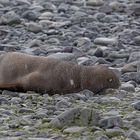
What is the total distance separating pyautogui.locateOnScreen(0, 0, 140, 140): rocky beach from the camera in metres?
5.45

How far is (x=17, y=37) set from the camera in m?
11.6

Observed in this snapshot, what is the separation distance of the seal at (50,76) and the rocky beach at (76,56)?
0.10 metres

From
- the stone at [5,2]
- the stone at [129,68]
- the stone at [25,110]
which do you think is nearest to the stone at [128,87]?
the stone at [129,68]

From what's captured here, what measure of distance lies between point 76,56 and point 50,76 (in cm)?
262

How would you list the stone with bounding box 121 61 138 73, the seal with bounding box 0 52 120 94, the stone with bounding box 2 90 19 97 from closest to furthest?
the stone with bounding box 2 90 19 97
the seal with bounding box 0 52 120 94
the stone with bounding box 121 61 138 73

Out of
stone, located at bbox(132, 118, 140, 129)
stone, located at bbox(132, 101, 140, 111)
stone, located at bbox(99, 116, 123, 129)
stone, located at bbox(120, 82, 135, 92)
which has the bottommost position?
stone, located at bbox(120, 82, 135, 92)

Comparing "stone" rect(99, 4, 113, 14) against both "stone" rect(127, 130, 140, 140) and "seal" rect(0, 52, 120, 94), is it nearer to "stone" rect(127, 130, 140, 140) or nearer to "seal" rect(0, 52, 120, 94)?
"seal" rect(0, 52, 120, 94)

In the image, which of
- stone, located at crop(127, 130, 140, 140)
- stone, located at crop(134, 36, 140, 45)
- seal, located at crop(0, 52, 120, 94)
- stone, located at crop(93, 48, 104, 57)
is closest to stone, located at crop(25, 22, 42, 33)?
stone, located at crop(134, 36, 140, 45)

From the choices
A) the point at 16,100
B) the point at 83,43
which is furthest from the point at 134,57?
the point at 16,100

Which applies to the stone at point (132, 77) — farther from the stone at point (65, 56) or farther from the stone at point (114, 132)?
the stone at point (114, 132)

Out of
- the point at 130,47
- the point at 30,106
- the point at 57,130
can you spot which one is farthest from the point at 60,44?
the point at 57,130

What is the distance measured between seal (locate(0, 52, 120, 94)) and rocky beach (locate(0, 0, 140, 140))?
0.10 meters

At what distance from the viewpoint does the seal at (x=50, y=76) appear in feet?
23.5

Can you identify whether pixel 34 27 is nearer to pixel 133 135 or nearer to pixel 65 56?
pixel 65 56
